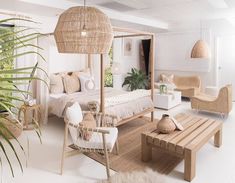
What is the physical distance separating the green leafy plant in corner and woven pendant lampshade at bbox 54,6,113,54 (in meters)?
5.86

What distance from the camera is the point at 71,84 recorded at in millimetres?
5418

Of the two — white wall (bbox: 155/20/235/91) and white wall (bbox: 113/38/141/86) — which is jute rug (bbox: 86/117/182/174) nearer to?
white wall (bbox: 113/38/141/86)

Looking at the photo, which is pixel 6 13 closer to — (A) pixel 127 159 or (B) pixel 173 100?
(A) pixel 127 159

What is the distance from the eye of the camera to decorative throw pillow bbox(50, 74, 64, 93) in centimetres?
516

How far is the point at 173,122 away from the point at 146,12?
11.0ft

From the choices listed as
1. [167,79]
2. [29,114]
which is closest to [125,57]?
[167,79]

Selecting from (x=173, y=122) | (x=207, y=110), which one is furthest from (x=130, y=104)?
(x=207, y=110)

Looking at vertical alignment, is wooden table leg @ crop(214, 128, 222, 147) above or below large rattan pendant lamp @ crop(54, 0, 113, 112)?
below

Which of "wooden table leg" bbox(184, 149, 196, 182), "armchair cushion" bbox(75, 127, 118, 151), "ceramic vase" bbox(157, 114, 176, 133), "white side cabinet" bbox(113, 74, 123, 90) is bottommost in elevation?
"wooden table leg" bbox(184, 149, 196, 182)

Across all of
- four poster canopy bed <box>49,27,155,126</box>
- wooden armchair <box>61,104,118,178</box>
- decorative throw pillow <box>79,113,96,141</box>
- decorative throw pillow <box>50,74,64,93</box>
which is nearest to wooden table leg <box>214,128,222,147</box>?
four poster canopy bed <box>49,27,155,126</box>

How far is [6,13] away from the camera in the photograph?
4305 mm

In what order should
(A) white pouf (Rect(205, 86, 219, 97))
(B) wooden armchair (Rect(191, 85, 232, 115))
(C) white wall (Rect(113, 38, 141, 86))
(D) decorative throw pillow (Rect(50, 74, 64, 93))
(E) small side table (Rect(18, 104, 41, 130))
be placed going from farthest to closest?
(C) white wall (Rect(113, 38, 141, 86)), (A) white pouf (Rect(205, 86, 219, 97)), (B) wooden armchair (Rect(191, 85, 232, 115)), (D) decorative throw pillow (Rect(50, 74, 64, 93)), (E) small side table (Rect(18, 104, 41, 130))

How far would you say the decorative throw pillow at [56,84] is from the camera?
5.16 m

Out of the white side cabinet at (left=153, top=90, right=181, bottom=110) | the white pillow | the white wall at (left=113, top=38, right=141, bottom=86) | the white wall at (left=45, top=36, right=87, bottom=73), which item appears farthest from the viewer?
the white wall at (left=113, top=38, right=141, bottom=86)
